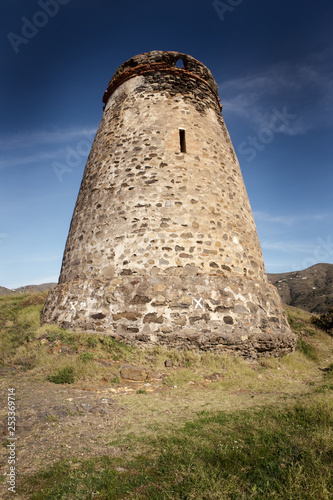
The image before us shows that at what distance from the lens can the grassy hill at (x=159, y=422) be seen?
2.12 meters

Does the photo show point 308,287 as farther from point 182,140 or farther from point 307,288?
point 182,140

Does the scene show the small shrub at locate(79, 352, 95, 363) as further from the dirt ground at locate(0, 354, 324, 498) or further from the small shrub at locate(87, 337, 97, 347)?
the dirt ground at locate(0, 354, 324, 498)

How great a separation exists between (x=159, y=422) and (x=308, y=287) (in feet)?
181

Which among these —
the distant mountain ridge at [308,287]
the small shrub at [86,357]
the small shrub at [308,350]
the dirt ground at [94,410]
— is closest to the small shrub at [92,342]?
the small shrub at [86,357]

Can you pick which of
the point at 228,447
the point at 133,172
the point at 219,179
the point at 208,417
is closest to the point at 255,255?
the point at 219,179

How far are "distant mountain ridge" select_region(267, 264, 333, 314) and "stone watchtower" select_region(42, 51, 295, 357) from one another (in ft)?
112

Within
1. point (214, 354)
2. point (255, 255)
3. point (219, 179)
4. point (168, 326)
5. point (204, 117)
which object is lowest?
point (214, 354)

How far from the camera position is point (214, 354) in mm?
5895

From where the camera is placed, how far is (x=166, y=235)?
6.94 meters

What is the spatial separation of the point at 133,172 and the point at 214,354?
16.8 ft

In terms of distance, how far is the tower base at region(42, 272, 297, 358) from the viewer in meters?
6.02

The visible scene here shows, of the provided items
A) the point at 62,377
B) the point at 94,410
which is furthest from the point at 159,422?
the point at 62,377

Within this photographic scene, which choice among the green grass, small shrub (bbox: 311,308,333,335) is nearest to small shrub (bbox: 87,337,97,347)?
the green grass

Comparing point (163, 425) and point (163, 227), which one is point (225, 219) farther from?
point (163, 425)
